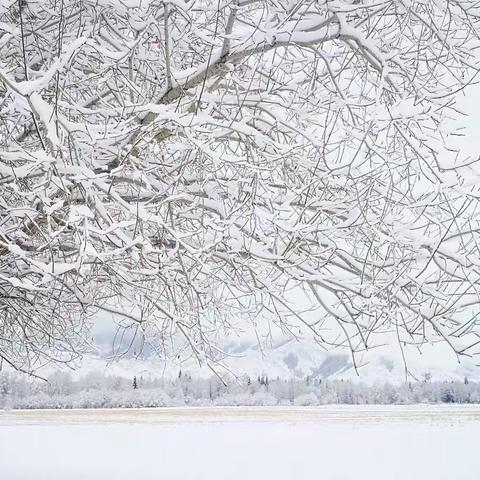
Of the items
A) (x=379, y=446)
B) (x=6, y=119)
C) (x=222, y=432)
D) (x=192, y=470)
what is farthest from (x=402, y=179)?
(x=222, y=432)

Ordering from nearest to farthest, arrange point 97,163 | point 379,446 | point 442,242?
point 97,163, point 442,242, point 379,446

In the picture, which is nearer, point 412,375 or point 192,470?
point 412,375

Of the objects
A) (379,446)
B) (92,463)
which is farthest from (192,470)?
(379,446)

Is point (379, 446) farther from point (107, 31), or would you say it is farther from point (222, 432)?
point (107, 31)

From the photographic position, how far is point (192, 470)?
12.9 meters

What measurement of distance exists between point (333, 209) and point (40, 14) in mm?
2476

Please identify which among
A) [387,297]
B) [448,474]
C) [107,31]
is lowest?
[448,474]

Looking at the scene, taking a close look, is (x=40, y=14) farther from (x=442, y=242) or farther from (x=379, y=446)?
(x=379, y=446)

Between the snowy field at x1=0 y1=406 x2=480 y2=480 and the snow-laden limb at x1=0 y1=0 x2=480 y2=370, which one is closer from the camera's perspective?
the snow-laden limb at x1=0 y1=0 x2=480 y2=370

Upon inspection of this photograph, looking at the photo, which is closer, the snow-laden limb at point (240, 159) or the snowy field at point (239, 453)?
the snow-laden limb at point (240, 159)

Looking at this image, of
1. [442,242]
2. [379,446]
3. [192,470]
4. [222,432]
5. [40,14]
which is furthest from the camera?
[222,432]

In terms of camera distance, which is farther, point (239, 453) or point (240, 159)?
point (239, 453)

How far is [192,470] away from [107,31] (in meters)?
9.38

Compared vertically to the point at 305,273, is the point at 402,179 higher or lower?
higher
